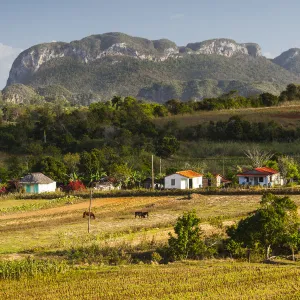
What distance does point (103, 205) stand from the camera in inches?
1918

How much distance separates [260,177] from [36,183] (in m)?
24.6

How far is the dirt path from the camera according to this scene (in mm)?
45312

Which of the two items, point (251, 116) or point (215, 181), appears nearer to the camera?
point (215, 181)

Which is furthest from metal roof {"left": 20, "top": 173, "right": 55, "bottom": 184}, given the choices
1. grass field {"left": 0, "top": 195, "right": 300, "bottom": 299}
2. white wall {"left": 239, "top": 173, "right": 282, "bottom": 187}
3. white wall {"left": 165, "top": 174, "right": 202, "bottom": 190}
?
white wall {"left": 239, "top": 173, "right": 282, "bottom": 187}

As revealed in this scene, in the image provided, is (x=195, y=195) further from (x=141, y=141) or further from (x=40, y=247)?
(x=141, y=141)

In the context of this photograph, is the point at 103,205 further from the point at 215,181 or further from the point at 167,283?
the point at 167,283

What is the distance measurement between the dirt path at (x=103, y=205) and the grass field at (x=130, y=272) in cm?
538

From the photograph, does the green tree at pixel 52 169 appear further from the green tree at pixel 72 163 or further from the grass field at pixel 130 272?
the grass field at pixel 130 272

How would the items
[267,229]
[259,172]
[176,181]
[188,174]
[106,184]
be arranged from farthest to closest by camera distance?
[106,184], [188,174], [176,181], [259,172], [267,229]

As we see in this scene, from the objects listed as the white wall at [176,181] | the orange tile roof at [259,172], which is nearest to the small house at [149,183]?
the white wall at [176,181]

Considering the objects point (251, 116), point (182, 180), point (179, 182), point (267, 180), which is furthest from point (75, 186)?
point (251, 116)

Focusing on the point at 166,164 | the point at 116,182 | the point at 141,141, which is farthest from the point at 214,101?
the point at 116,182

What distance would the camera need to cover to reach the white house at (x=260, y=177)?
57.5 meters

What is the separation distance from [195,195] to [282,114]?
167ft
